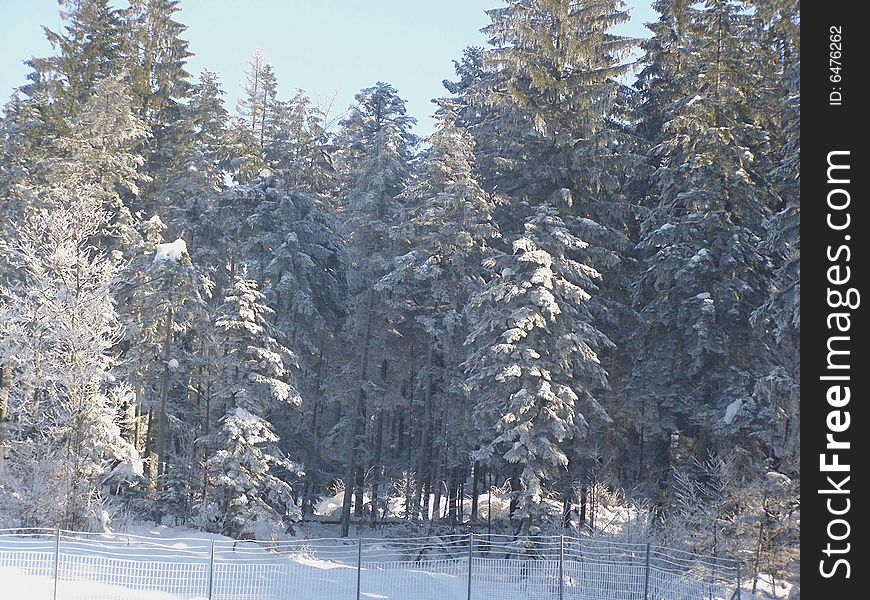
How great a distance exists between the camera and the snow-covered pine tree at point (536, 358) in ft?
75.3

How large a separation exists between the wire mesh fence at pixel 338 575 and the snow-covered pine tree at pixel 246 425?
2522 millimetres

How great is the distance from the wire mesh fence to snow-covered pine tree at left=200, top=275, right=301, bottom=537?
99.3 inches

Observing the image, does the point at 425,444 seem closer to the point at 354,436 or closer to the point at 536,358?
the point at 354,436

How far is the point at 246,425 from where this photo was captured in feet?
80.6

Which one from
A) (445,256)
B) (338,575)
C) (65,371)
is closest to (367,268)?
(445,256)

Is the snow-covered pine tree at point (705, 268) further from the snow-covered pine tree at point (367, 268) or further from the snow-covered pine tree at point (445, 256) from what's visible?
the snow-covered pine tree at point (367, 268)

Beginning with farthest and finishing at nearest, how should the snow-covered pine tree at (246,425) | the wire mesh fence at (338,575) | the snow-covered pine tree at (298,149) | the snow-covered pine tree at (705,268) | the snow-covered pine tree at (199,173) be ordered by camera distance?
the snow-covered pine tree at (298,149), the snow-covered pine tree at (199,173), the snow-covered pine tree at (705,268), the snow-covered pine tree at (246,425), the wire mesh fence at (338,575)

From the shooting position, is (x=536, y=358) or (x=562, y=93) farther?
(x=562, y=93)

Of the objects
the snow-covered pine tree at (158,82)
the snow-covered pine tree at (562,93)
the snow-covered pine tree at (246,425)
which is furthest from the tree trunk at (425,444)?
the snow-covered pine tree at (158,82)

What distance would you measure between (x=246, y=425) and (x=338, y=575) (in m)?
6.70

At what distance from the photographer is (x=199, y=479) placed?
28.4m

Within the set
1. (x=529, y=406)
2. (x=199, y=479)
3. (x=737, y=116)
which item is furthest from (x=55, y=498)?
(x=737, y=116)
